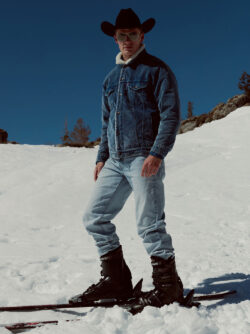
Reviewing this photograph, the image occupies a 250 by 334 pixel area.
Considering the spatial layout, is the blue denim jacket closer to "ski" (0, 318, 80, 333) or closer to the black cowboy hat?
the black cowboy hat

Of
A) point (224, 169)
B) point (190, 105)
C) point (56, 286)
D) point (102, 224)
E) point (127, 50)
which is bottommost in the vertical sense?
point (56, 286)

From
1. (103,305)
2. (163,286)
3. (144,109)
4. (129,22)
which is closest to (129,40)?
(129,22)

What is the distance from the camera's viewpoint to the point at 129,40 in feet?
9.36

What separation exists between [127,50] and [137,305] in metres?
2.11

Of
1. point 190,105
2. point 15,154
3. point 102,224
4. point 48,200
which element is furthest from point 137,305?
point 190,105

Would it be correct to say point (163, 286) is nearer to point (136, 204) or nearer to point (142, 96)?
point (136, 204)

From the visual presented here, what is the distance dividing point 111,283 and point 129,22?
224 cm

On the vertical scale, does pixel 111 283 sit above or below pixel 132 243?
below

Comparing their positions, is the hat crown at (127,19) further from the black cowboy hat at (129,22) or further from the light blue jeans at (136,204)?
the light blue jeans at (136,204)

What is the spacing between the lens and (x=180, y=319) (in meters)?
2.45

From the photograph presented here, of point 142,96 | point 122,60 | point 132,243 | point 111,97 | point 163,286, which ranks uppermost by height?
point 122,60

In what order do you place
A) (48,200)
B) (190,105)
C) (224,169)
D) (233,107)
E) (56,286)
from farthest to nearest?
(190,105)
(233,107)
(224,169)
(48,200)
(56,286)

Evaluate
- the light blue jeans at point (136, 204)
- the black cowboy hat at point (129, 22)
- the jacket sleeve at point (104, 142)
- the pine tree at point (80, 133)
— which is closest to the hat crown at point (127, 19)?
the black cowboy hat at point (129, 22)

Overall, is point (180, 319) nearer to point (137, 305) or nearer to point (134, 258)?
point (137, 305)
